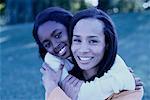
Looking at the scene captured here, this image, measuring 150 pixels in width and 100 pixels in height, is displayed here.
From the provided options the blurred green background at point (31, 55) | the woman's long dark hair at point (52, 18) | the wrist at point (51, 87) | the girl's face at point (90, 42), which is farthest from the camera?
the blurred green background at point (31, 55)

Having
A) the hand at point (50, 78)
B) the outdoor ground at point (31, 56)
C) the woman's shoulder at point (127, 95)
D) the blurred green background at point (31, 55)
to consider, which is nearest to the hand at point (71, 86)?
the hand at point (50, 78)

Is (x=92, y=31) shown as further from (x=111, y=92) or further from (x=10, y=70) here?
(x=10, y=70)

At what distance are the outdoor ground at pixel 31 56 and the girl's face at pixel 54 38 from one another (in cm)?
347

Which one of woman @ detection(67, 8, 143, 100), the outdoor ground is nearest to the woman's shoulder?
Answer: woman @ detection(67, 8, 143, 100)

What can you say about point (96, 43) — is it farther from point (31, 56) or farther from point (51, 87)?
point (31, 56)

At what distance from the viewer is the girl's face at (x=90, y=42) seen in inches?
95.3

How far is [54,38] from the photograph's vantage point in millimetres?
2635

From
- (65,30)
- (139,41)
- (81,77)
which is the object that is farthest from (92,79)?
(139,41)

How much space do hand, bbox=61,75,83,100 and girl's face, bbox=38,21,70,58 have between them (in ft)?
0.45

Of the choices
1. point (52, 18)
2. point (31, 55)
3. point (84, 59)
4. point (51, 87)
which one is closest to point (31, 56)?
Answer: point (31, 55)

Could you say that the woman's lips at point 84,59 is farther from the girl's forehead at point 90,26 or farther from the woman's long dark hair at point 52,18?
the woman's long dark hair at point 52,18

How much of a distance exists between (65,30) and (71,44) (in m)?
0.13

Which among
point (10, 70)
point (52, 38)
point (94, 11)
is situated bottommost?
point (10, 70)

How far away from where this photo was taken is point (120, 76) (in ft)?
7.81
